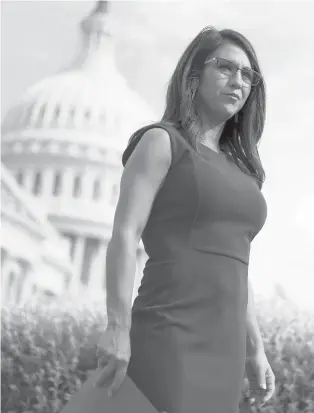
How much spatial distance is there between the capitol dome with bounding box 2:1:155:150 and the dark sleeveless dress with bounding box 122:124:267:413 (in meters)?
37.4

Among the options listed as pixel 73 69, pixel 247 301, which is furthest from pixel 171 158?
pixel 73 69

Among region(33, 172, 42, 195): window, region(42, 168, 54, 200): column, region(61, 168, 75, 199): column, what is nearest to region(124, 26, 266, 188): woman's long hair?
region(61, 168, 75, 199): column

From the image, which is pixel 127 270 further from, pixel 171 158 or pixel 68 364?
pixel 68 364

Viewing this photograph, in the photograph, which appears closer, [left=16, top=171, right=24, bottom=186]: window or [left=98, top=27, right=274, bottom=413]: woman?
[left=98, top=27, right=274, bottom=413]: woman

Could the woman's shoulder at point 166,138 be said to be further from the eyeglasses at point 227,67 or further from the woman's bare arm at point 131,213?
the eyeglasses at point 227,67

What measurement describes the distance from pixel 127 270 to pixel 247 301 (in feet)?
1.15

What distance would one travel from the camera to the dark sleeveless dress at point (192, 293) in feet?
6.18

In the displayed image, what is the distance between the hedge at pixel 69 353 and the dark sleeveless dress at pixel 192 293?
8.52ft

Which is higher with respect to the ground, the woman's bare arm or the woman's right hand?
the woman's bare arm

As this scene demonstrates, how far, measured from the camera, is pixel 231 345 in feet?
6.36

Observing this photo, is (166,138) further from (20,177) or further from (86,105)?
(86,105)

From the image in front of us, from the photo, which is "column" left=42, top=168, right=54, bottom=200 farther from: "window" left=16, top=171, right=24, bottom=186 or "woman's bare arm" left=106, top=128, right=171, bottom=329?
"woman's bare arm" left=106, top=128, right=171, bottom=329

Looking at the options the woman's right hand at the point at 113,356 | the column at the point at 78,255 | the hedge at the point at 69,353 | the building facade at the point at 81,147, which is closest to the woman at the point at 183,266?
the woman's right hand at the point at 113,356

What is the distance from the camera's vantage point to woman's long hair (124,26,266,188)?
205 centimetres
